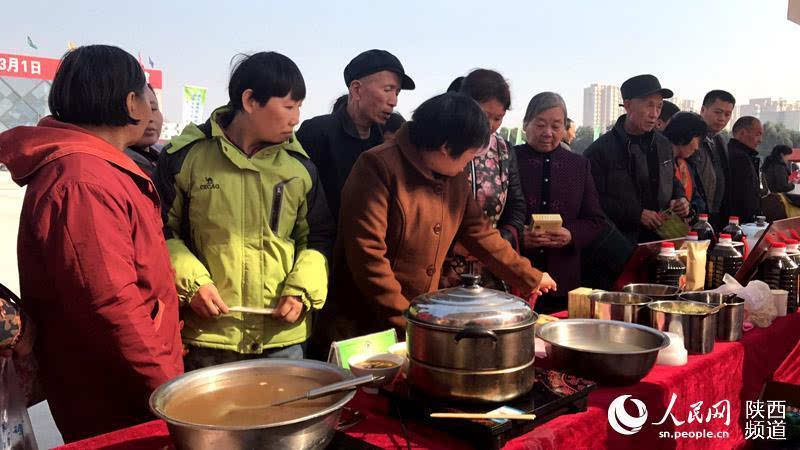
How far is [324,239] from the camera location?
210 cm

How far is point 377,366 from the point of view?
1.36 meters

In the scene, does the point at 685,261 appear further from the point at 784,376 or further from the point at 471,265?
the point at 471,265

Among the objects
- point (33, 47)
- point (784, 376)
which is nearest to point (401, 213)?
point (784, 376)

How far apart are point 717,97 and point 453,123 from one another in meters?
4.29

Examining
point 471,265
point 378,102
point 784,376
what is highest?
point 378,102

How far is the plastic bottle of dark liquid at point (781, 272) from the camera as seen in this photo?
2.32m

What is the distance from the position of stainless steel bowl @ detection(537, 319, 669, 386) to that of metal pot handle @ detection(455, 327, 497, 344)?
442 mm

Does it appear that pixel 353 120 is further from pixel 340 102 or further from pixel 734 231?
pixel 734 231

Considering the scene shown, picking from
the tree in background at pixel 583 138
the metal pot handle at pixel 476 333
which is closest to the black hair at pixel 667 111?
the metal pot handle at pixel 476 333

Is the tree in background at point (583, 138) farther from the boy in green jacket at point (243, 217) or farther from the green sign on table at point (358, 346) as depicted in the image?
the green sign on table at point (358, 346)

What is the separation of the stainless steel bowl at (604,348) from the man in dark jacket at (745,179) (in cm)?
431

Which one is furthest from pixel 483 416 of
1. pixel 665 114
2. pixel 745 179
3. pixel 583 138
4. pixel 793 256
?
pixel 583 138

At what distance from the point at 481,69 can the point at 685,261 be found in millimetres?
1246

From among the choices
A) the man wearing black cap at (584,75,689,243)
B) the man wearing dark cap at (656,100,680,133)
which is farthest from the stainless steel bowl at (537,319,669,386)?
the man wearing dark cap at (656,100,680,133)
